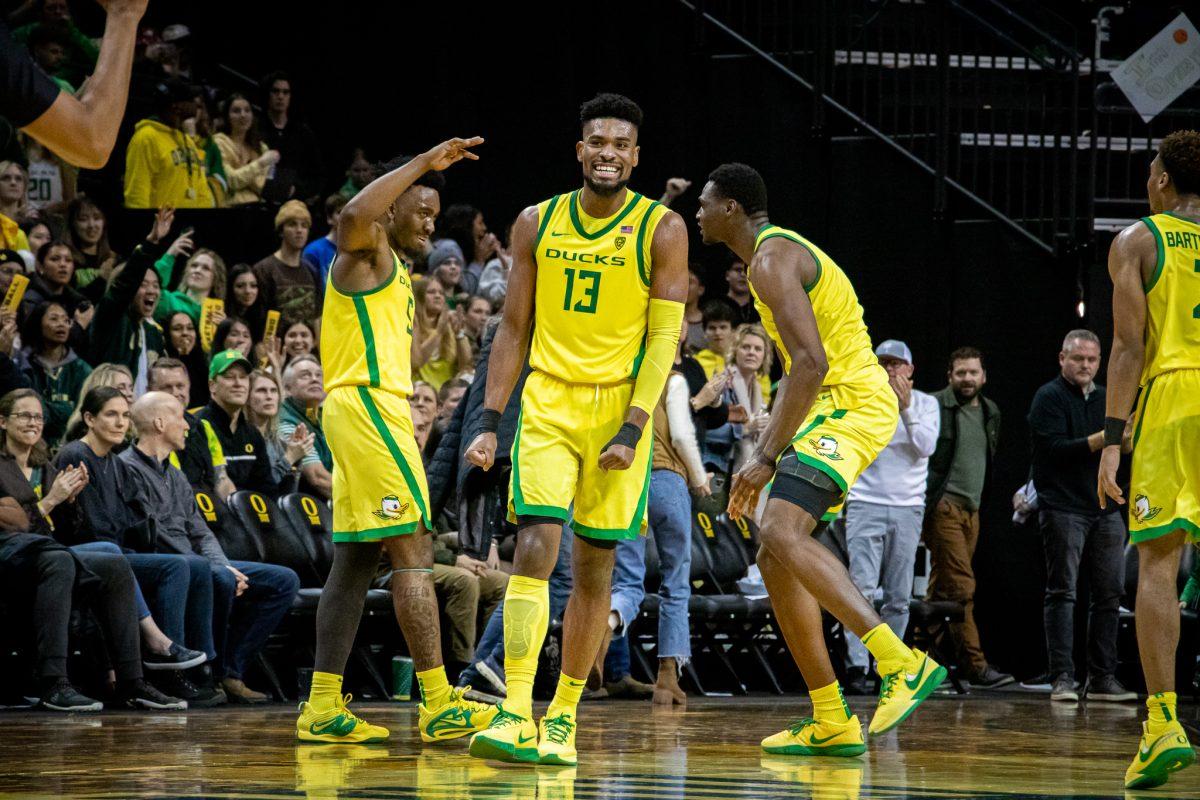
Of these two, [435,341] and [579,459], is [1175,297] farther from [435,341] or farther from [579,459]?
[435,341]

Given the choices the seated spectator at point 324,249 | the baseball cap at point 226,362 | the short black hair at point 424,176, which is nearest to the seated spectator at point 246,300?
the seated spectator at point 324,249

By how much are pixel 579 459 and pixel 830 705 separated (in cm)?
133

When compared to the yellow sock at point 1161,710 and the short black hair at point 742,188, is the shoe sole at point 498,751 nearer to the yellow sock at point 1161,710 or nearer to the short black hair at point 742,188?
the yellow sock at point 1161,710

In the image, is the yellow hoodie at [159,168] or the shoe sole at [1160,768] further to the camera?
the yellow hoodie at [159,168]

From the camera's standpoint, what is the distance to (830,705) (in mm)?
6117

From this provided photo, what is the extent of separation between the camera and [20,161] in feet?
41.2

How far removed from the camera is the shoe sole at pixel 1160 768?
521 cm

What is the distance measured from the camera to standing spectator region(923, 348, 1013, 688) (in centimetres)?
1154

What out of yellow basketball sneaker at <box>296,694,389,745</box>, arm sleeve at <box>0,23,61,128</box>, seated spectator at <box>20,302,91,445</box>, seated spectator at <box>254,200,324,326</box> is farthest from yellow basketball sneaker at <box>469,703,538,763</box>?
seated spectator at <box>254,200,324,326</box>

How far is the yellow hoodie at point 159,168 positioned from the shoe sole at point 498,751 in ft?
27.4

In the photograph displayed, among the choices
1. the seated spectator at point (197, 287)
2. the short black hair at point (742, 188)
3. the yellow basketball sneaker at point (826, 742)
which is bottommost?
the yellow basketball sneaker at point (826, 742)

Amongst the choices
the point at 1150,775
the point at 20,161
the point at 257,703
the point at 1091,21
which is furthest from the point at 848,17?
the point at 1150,775

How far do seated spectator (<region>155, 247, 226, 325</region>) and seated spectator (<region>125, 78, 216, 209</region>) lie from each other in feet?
4.97

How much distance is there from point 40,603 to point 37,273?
124 inches
